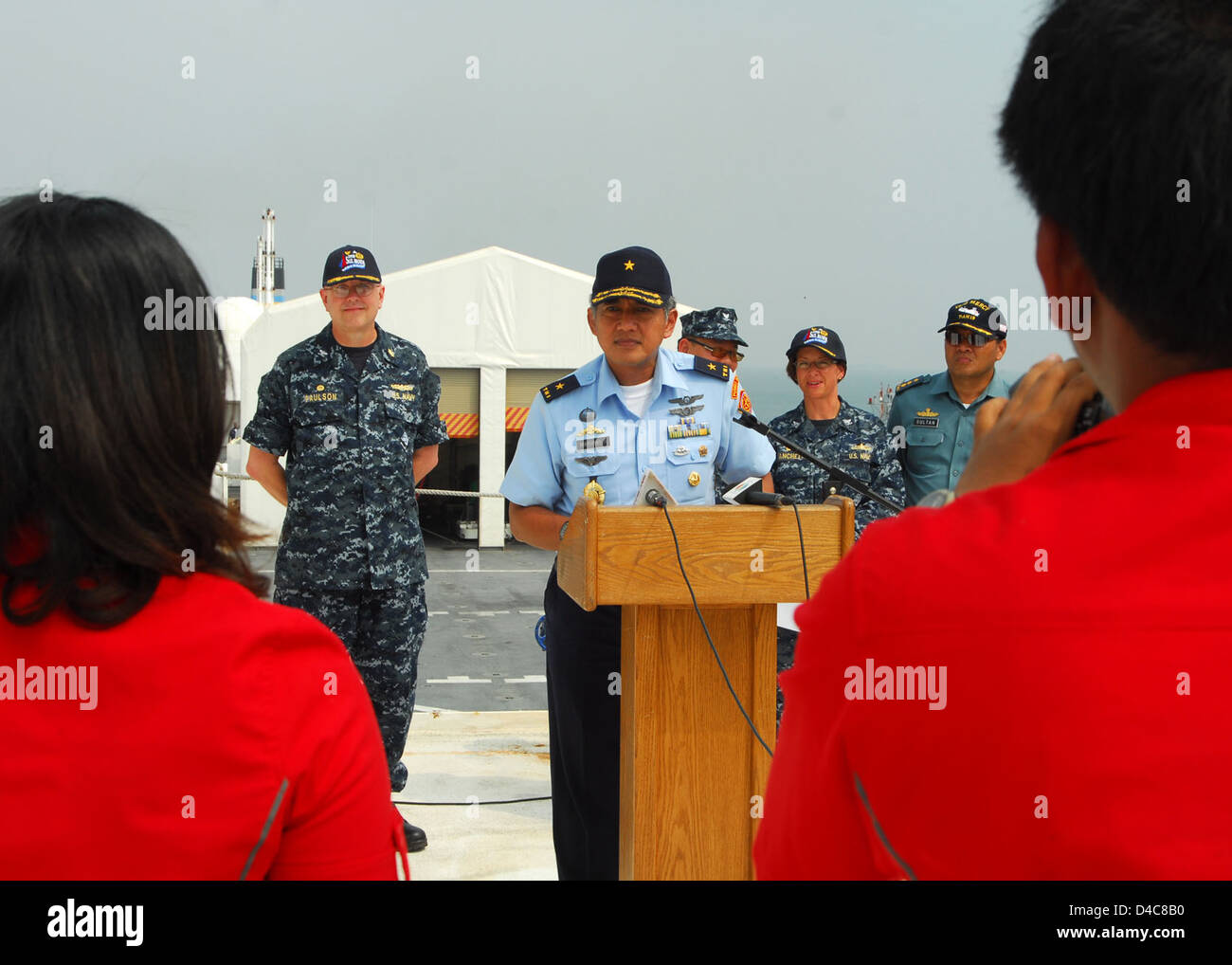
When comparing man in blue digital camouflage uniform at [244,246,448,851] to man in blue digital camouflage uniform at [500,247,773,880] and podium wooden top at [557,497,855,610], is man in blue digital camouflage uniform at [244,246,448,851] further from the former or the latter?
podium wooden top at [557,497,855,610]

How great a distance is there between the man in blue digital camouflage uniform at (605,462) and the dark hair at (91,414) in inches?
87.0

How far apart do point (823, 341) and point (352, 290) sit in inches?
85.2

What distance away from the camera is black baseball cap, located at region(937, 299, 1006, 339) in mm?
4934

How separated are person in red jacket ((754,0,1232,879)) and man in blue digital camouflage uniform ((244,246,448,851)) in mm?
3662

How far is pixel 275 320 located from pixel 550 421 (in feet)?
51.2

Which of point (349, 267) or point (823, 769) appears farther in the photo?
point (349, 267)

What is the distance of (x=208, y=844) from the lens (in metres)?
0.92

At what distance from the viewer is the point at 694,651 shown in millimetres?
2725

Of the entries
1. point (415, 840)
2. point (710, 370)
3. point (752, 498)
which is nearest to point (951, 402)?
point (710, 370)

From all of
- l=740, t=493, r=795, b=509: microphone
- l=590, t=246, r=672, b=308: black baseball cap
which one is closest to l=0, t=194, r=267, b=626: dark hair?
l=740, t=493, r=795, b=509: microphone

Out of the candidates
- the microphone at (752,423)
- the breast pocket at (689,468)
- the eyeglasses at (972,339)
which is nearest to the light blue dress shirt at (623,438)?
the breast pocket at (689,468)

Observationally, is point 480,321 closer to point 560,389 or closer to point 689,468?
point 560,389

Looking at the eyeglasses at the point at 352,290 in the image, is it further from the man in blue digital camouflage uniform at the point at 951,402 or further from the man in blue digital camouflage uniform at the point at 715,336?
the man in blue digital camouflage uniform at the point at 951,402

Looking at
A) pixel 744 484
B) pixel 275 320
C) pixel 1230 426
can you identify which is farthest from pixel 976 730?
pixel 275 320
